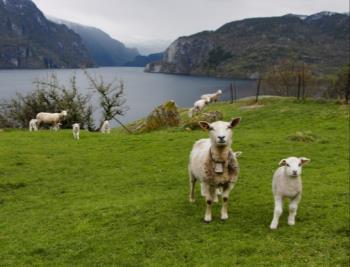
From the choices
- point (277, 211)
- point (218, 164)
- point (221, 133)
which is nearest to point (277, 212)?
point (277, 211)

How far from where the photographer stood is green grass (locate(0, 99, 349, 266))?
8.97 m

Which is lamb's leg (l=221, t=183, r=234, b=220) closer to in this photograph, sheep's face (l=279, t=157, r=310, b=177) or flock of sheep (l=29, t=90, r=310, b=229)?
flock of sheep (l=29, t=90, r=310, b=229)

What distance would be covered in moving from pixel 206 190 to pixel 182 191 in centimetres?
371

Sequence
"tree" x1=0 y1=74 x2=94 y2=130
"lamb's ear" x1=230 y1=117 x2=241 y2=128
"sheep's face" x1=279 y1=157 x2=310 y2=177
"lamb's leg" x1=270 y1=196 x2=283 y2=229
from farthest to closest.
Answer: "tree" x1=0 y1=74 x2=94 y2=130, "lamb's leg" x1=270 y1=196 x2=283 y2=229, "lamb's ear" x1=230 y1=117 x2=241 y2=128, "sheep's face" x1=279 y1=157 x2=310 y2=177

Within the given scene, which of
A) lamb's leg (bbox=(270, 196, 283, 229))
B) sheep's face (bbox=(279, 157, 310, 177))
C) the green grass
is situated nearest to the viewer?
the green grass

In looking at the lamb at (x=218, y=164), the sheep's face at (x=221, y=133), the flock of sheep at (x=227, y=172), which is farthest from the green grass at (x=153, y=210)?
the sheep's face at (x=221, y=133)

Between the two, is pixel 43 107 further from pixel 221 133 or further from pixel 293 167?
pixel 293 167

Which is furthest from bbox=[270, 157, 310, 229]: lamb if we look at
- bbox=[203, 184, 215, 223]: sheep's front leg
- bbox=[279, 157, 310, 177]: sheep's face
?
bbox=[203, 184, 215, 223]: sheep's front leg

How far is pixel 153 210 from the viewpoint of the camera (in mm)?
11680

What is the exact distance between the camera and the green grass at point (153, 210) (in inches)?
353

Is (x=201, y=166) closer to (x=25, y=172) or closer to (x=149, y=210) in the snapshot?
(x=149, y=210)

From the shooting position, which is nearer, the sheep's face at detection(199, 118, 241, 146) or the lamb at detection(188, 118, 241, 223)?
the sheep's face at detection(199, 118, 241, 146)

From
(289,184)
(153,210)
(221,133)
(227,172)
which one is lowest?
(153,210)

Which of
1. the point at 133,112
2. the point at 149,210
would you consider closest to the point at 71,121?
the point at 149,210
